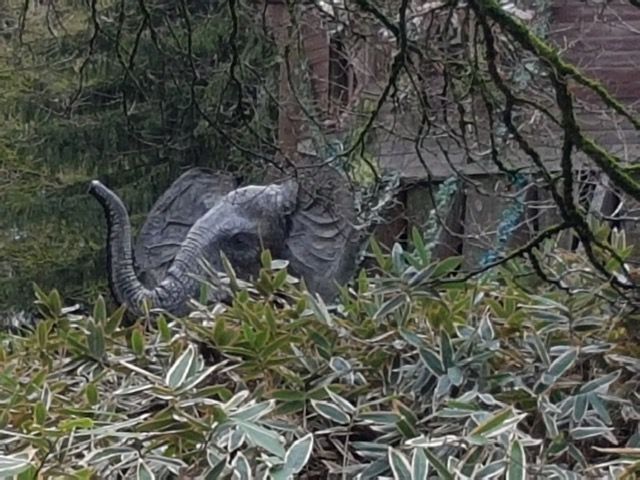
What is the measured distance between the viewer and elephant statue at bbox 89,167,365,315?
6.14 ft

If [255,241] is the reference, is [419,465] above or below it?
above

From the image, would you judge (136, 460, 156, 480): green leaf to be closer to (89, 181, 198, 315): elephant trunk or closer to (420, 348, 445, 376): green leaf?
(420, 348, 445, 376): green leaf

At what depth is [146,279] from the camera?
232 centimetres

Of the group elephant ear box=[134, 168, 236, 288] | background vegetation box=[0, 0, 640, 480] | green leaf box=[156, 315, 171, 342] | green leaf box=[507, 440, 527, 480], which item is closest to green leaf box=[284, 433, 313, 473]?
background vegetation box=[0, 0, 640, 480]

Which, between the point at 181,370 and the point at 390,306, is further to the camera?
the point at 390,306

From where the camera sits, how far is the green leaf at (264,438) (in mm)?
510

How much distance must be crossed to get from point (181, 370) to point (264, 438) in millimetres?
89

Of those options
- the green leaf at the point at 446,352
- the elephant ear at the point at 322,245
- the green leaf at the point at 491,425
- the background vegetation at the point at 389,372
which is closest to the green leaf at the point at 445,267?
the background vegetation at the point at 389,372

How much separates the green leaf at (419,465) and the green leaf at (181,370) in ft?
0.47

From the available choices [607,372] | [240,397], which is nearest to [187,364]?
[240,397]

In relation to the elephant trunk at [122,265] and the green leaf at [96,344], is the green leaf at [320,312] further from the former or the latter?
the elephant trunk at [122,265]

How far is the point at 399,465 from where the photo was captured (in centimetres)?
51

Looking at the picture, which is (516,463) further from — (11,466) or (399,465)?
(11,466)

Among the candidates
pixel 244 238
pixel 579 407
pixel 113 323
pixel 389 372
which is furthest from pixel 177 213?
pixel 579 407
